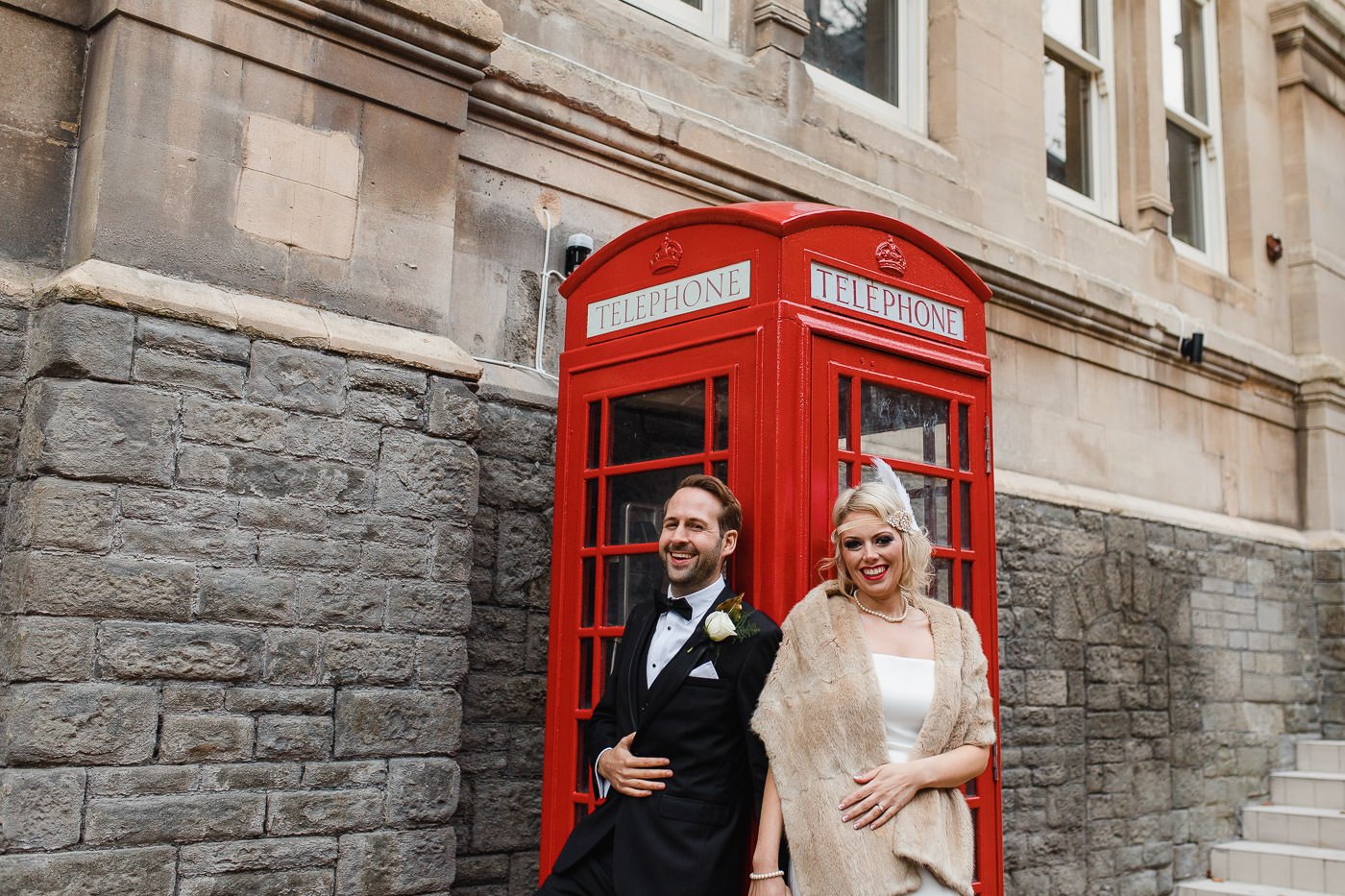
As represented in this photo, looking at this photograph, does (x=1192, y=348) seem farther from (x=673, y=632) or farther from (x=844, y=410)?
(x=673, y=632)

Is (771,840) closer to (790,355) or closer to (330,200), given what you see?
(790,355)

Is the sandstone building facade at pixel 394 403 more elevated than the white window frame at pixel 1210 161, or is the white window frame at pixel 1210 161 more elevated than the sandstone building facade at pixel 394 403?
the white window frame at pixel 1210 161

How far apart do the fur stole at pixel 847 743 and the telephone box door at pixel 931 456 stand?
0.47 metres

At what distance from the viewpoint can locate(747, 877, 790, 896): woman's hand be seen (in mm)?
3779

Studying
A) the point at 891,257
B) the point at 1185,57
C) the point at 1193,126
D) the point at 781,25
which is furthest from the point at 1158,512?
the point at 891,257

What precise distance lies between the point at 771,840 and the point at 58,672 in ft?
7.78

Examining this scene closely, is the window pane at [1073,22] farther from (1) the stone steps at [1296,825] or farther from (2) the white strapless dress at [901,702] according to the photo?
(2) the white strapless dress at [901,702]

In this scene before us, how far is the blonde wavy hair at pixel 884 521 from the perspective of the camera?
3.99 metres

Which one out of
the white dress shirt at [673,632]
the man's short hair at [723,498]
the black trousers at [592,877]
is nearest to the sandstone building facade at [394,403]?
the black trousers at [592,877]

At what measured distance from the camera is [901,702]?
3.84 m

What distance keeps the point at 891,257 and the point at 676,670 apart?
1755 millimetres

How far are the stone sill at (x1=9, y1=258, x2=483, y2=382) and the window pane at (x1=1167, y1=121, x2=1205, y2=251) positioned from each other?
8.23 m

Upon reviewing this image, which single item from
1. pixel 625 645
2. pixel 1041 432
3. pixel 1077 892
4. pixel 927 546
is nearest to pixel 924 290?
pixel 927 546

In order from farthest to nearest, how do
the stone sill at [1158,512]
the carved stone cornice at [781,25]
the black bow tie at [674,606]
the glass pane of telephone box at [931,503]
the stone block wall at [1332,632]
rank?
the stone block wall at [1332,632]
the stone sill at [1158,512]
the carved stone cornice at [781,25]
the glass pane of telephone box at [931,503]
the black bow tie at [674,606]
